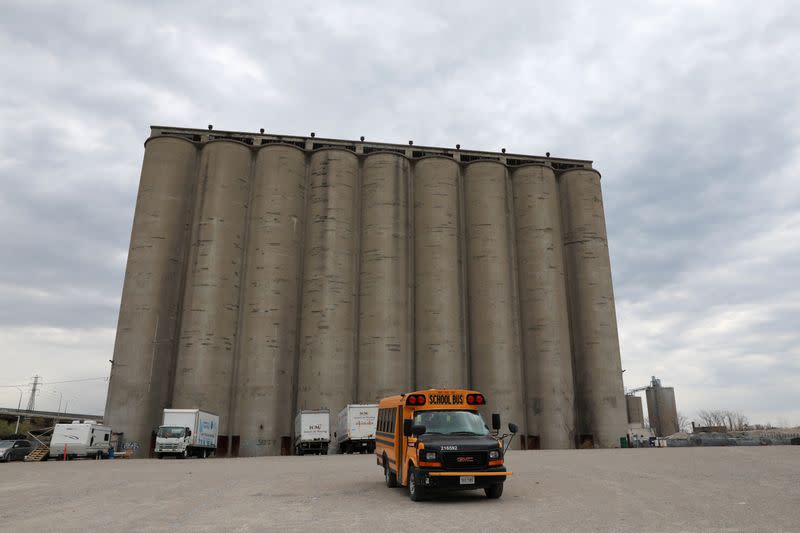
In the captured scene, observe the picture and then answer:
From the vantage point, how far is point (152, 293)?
4522 centimetres

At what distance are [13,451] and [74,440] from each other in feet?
12.2

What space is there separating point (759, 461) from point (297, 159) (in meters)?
43.0

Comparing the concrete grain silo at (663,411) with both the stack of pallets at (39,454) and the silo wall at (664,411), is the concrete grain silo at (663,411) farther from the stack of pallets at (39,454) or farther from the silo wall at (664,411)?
the stack of pallets at (39,454)

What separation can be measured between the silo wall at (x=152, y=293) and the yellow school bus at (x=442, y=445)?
34.8 metres

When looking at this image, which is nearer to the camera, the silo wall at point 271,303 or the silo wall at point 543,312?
the silo wall at point 271,303

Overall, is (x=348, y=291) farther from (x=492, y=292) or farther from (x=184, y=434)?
(x=184, y=434)

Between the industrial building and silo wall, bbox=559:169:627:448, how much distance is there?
16 centimetres

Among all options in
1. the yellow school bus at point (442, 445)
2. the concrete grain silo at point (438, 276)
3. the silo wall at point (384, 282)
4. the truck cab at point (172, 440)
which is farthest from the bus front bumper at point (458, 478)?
the concrete grain silo at point (438, 276)

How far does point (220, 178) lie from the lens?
49.6 m

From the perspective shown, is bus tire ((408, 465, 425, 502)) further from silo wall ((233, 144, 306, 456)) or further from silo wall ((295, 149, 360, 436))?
silo wall ((233, 144, 306, 456))

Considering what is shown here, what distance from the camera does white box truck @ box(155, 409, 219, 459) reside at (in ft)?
116

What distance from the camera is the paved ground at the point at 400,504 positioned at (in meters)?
9.76

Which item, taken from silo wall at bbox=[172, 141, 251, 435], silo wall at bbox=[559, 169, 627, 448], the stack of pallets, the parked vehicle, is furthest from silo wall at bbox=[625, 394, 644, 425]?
the parked vehicle

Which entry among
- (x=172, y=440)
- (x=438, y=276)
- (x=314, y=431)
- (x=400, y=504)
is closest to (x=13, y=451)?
(x=172, y=440)
